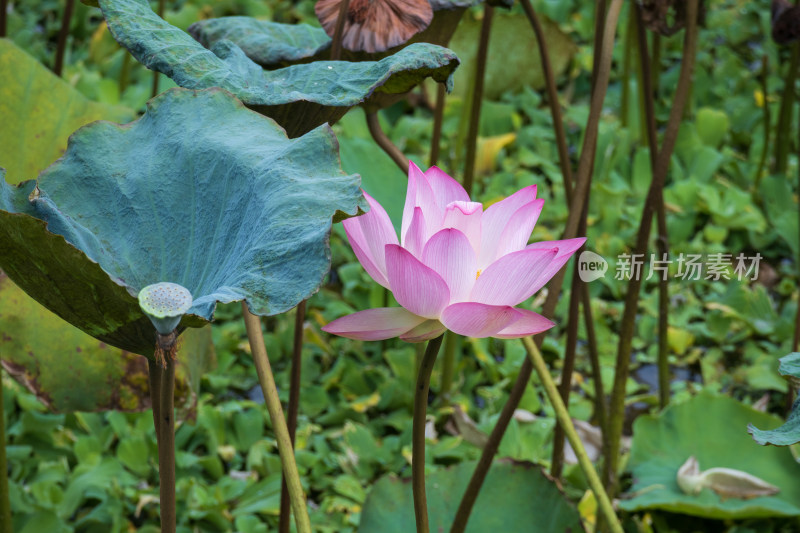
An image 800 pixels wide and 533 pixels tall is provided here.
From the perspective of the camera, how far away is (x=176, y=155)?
1.97 ft

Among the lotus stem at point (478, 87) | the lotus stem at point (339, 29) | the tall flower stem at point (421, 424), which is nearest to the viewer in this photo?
the tall flower stem at point (421, 424)

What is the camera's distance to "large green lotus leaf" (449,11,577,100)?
2236mm

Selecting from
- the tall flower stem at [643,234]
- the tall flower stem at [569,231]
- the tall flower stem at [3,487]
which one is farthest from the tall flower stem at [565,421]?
the tall flower stem at [3,487]

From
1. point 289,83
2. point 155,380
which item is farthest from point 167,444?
point 289,83

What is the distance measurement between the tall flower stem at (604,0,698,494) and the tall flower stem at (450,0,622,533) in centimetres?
10

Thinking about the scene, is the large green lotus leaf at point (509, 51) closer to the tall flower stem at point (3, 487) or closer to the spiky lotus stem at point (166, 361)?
the tall flower stem at point (3, 487)

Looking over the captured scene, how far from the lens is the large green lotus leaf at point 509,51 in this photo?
2236mm

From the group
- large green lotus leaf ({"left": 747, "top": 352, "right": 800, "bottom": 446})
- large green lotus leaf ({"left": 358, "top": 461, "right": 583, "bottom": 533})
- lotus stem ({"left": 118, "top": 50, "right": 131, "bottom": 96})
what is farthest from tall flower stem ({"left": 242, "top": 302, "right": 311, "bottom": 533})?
lotus stem ({"left": 118, "top": 50, "right": 131, "bottom": 96})

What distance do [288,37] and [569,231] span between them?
359mm

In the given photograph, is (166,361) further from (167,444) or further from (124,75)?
(124,75)

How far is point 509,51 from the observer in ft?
7.60

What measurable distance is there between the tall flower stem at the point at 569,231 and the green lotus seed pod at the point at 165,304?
415 millimetres

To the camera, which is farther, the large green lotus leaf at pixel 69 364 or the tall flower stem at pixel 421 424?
the large green lotus leaf at pixel 69 364

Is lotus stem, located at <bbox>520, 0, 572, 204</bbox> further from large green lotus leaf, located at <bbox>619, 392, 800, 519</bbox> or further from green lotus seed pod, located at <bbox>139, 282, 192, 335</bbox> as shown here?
green lotus seed pod, located at <bbox>139, 282, 192, 335</bbox>
